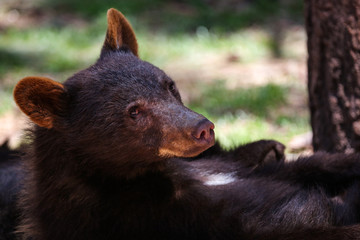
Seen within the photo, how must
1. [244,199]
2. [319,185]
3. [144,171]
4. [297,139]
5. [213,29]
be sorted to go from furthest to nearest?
[213,29] → [297,139] → [319,185] → [244,199] → [144,171]

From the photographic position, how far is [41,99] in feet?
12.2

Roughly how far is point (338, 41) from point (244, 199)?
163cm

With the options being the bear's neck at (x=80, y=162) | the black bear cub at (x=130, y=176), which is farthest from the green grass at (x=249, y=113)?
the bear's neck at (x=80, y=162)

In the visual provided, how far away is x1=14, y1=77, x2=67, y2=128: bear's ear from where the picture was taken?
3559 millimetres

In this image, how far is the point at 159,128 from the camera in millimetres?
3641

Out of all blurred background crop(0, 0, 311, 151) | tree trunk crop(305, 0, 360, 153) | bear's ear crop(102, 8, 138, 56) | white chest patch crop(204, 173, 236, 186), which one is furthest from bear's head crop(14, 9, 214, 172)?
blurred background crop(0, 0, 311, 151)

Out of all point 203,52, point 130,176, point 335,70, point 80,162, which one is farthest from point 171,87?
point 203,52

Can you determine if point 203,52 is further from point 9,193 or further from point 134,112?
point 134,112

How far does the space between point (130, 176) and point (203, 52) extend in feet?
19.5

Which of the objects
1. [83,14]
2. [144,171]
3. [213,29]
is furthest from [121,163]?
[83,14]

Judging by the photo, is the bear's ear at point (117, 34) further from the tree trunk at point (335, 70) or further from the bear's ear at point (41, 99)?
the tree trunk at point (335, 70)

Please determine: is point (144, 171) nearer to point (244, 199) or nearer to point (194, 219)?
point (194, 219)

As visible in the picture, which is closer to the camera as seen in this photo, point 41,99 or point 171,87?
point 41,99

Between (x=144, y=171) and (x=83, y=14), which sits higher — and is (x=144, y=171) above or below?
below
